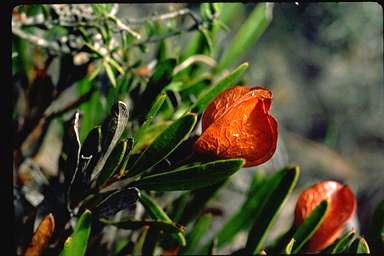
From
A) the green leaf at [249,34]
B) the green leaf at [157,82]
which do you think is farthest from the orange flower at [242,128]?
the green leaf at [249,34]

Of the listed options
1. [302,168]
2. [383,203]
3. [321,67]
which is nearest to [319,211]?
[383,203]

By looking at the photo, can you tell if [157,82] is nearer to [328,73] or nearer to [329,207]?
[329,207]

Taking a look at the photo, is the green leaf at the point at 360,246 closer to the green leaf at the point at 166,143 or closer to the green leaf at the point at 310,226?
the green leaf at the point at 310,226

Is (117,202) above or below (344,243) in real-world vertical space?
above

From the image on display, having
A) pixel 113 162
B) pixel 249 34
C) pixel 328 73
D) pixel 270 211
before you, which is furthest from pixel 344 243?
pixel 328 73

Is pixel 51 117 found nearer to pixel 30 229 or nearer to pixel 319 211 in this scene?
pixel 30 229

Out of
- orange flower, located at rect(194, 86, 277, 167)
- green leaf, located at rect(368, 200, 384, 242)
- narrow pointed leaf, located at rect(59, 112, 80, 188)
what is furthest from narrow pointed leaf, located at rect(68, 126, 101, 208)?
green leaf, located at rect(368, 200, 384, 242)
